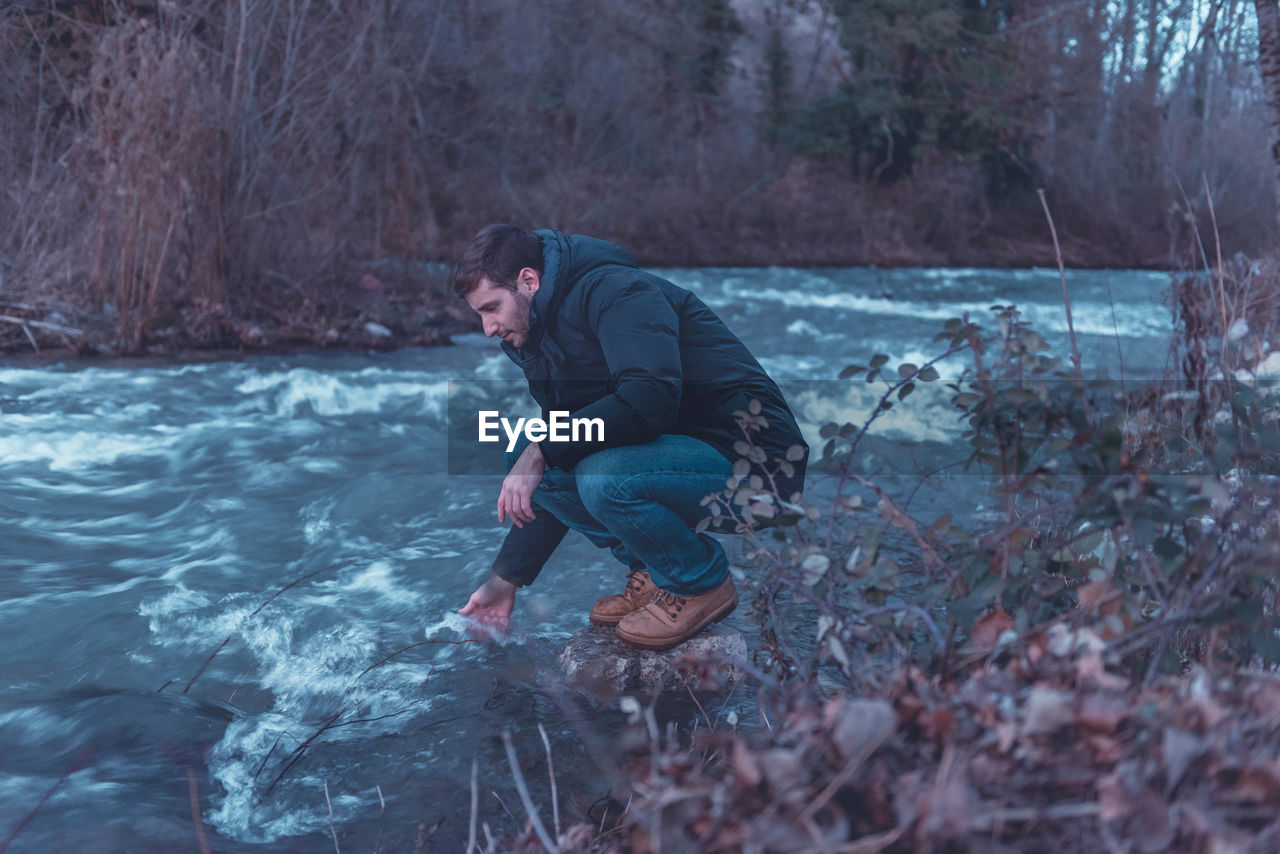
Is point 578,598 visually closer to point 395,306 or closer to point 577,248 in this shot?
point 577,248

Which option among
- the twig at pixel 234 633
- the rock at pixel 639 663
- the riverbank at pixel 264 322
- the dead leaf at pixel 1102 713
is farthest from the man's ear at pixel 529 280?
the riverbank at pixel 264 322

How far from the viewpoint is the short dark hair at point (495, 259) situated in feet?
9.65

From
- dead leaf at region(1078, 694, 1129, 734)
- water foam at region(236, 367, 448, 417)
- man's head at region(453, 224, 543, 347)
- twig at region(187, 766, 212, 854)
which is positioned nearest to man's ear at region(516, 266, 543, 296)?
man's head at region(453, 224, 543, 347)

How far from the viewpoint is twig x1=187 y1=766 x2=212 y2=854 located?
2.42 meters

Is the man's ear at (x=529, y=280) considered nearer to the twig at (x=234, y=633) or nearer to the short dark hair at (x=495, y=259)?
the short dark hair at (x=495, y=259)

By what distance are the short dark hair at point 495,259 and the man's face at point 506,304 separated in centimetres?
2

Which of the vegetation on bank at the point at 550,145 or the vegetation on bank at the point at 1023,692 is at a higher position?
the vegetation on bank at the point at 550,145

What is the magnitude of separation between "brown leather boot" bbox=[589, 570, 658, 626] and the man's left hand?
21.8 inches

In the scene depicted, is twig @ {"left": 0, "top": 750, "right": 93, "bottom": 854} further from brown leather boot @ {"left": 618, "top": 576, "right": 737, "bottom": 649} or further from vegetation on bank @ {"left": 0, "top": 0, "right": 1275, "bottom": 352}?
vegetation on bank @ {"left": 0, "top": 0, "right": 1275, "bottom": 352}

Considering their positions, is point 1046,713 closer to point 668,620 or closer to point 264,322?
point 668,620

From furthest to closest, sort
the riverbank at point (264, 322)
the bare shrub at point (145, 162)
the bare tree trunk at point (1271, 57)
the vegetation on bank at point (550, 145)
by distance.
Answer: the vegetation on bank at point (550, 145) < the riverbank at point (264, 322) < the bare shrub at point (145, 162) < the bare tree trunk at point (1271, 57)

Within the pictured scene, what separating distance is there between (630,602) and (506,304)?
1071mm

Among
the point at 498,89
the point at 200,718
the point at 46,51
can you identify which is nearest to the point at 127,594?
the point at 200,718

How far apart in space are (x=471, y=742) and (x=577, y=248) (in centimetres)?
141
